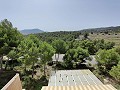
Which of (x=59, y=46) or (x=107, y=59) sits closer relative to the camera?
(x=107, y=59)

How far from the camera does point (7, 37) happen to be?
3091cm

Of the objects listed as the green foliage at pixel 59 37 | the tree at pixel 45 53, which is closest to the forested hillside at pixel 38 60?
the tree at pixel 45 53

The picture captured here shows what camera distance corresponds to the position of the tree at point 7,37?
30.0m

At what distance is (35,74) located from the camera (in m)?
30.8

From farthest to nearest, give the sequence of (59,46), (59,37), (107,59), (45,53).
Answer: (59,37), (59,46), (107,59), (45,53)

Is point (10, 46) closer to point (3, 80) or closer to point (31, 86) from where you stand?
point (3, 80)

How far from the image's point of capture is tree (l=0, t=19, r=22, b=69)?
98.5ft

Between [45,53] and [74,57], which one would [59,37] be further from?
[45,53]

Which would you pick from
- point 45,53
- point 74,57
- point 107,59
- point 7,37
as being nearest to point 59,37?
point 74,57

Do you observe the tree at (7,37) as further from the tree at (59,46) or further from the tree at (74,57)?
the tree at (74,57)

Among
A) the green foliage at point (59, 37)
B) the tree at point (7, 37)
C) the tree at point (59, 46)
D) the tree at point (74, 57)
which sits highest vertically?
the tree at point (7, 37)

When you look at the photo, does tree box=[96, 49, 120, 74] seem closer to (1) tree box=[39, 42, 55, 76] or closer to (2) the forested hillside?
(2) the forested hillside

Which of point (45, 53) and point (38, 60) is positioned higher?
point (45, 53)

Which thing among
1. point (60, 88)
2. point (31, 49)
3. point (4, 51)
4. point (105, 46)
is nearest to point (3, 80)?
point (4, 51)
